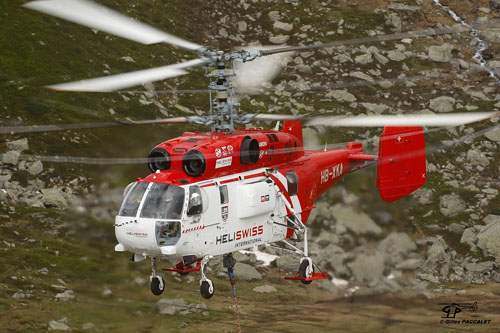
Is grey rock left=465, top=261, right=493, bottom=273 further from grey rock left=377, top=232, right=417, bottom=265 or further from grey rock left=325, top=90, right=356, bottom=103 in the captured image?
grey rock left=325, top=90, right=356, bottom=103

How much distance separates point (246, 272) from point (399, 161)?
1863 centimetres

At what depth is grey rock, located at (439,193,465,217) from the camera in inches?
2586

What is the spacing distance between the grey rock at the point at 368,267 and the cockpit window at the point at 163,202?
614 inches

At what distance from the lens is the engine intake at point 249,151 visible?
3703 cm

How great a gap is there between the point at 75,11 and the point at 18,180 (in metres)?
32.4

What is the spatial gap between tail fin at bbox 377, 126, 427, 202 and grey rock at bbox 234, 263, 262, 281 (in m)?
17.6

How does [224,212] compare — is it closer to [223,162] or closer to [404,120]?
[223,162]

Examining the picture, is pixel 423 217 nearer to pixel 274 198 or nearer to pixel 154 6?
pixel 274 198

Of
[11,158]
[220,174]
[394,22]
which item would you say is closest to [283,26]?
[394,22]

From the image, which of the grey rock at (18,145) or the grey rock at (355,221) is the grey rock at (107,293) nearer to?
the grey rock at (355,221)

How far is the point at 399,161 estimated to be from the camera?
136ft

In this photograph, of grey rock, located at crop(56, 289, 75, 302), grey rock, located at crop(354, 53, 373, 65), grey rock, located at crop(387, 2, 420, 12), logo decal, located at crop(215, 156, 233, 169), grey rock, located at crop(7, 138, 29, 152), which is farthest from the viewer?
grey rock, located at crop(387, 2, 420, 12)

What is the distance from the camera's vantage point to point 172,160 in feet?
116

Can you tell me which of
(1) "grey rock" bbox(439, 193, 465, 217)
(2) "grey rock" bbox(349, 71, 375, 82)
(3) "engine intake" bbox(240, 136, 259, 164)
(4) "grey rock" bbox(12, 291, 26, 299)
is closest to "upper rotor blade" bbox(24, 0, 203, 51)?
(3) "engine intake" bbox(240, 136, 259, 164)
